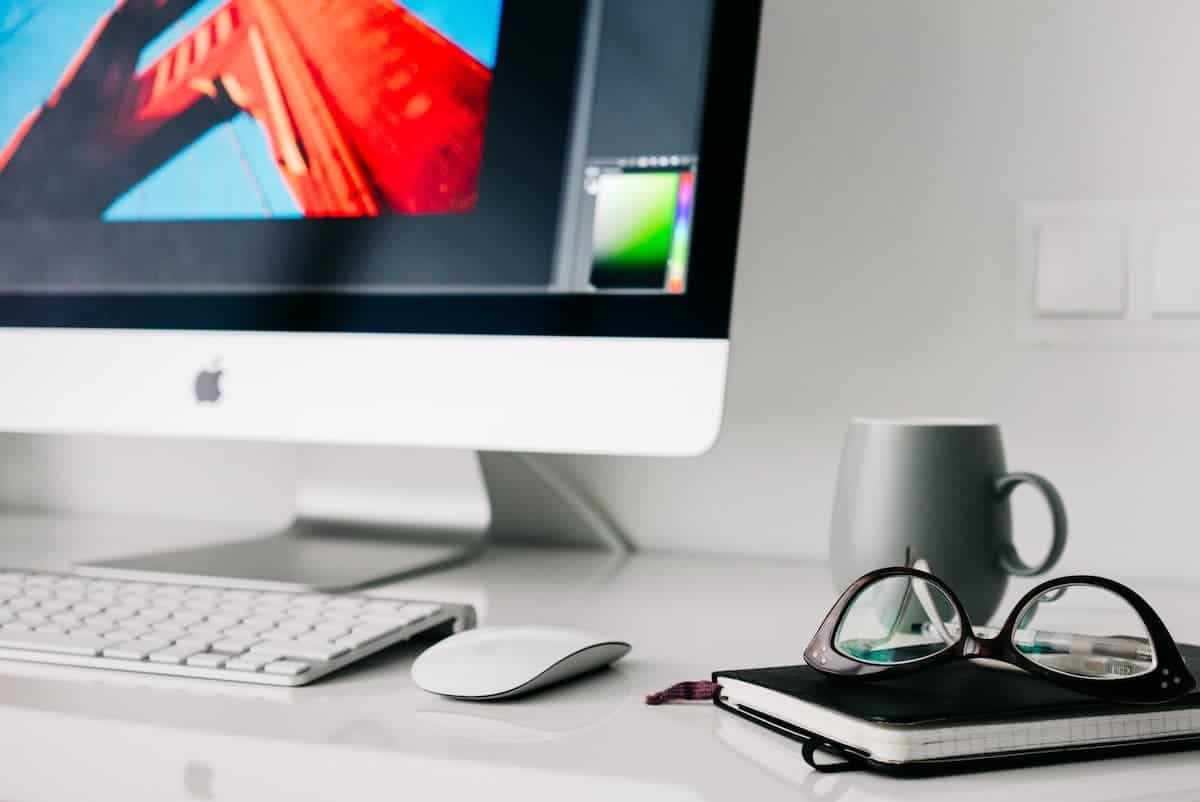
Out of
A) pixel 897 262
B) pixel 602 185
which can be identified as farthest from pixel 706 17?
pixel 897 262

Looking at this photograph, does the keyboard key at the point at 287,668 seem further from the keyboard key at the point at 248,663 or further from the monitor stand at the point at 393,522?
the monitor stand at the point at 393,522

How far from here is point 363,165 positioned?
0.75 meters

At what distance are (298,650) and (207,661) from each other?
38 millimetres

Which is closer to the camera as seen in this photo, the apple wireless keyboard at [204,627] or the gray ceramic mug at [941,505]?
the apple wireless keyboard at [204,627]

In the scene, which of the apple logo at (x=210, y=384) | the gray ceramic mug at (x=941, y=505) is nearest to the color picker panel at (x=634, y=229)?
the gray ceramic mug at (x=941, y=505)

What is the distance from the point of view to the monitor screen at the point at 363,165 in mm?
692

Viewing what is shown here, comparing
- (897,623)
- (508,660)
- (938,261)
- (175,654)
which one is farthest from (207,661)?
(938,261)

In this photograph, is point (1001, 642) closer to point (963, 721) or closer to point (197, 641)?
point (963, 721)

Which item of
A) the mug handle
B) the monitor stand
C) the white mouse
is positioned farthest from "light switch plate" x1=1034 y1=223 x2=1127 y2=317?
the white mouse

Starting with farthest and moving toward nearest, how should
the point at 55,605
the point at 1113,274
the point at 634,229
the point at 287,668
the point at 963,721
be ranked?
the point at 1113,274
the point at 634,229
the point at 55,605
the point at 287,668
the point at 963,721

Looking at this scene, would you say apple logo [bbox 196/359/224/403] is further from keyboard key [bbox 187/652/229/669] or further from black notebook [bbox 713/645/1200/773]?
black notebook [bbox 713/645/1200/773]

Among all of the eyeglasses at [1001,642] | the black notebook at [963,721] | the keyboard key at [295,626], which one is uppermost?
the eyeglasses at [1001,642]

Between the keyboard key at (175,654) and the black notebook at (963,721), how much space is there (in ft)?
0.83

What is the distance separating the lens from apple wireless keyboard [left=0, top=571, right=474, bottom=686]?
502mm
